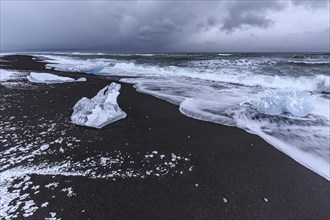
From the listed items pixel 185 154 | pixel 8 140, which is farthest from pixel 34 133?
pixel 185 154

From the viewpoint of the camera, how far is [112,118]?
466 centimetres

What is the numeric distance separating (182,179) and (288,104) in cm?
446

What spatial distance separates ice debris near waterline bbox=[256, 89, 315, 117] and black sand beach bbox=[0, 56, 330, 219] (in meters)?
1.89

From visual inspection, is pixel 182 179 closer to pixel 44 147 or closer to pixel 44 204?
pixel 44 204

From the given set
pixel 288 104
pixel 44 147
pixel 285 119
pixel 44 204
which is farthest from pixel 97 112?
pixel 288 104

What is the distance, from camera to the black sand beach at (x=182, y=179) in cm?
226

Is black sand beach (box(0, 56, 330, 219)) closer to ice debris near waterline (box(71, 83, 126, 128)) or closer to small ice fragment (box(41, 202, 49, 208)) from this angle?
small ice fragment (box(41, 202, 49, 208))

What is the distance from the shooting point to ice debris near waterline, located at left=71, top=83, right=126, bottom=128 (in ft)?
14.5

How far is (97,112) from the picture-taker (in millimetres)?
4621

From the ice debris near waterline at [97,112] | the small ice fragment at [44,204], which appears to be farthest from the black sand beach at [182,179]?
the ice debris near waterline at [97,112]

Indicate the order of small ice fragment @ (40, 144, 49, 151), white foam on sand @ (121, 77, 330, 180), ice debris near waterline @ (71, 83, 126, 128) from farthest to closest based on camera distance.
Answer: ice debris near waterline @ (71, 83, 126, 128), white foam on sand @ (121, 77, 330, 180), small ice fragment @ (40, 144, 49, 151)

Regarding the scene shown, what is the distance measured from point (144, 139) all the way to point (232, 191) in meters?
1.85

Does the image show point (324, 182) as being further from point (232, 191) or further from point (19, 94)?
point (19, 94)

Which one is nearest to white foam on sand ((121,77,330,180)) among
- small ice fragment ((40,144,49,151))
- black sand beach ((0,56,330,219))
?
black sand beach ((0,56,330,219))
